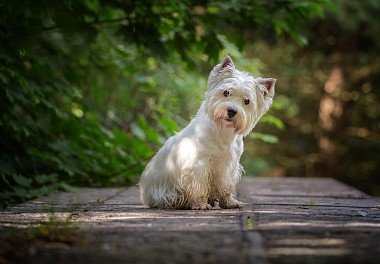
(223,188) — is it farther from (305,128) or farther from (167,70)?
(305,128)

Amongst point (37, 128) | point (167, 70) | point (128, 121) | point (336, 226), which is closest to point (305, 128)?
point (128, 121)

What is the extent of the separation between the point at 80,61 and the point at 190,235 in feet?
15.8

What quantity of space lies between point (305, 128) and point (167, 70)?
818cm

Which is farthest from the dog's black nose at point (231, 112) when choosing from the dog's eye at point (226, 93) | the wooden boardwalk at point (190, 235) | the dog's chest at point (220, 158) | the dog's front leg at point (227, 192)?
the wooden boardwalk at point (190, 235)

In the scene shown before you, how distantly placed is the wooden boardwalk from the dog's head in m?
0.66

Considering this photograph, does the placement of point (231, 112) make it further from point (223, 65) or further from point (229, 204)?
point (229, 204)

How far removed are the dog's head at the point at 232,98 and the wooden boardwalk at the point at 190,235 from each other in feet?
2.16

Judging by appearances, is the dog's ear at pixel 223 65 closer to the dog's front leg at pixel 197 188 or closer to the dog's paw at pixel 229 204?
the dog's front leg at pixel 197 188

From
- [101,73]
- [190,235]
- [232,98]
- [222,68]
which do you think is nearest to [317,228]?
[190,235]

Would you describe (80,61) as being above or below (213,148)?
above

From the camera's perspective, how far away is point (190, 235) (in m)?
3.49

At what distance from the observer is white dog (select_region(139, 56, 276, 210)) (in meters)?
4.97

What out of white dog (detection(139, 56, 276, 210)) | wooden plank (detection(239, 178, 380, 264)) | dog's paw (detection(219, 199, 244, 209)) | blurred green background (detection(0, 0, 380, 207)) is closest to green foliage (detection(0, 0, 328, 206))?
blurred green background (detection(0, 0, 380, 207))

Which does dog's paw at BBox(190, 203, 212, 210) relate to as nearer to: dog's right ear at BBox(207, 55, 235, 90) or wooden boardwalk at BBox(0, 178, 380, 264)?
wooden boardwalk at BBox(0, 178, 380, 264)
